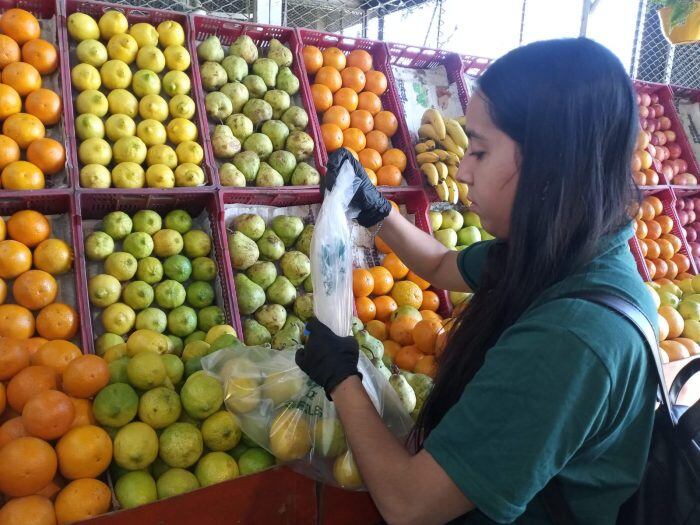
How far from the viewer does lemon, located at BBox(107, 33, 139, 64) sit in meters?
2.99

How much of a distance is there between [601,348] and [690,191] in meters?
5.20

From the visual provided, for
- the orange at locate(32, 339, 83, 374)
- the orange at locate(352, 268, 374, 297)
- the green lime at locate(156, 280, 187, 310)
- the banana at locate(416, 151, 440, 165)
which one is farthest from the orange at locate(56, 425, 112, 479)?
the banana at locate(416, 151, 440, 165)

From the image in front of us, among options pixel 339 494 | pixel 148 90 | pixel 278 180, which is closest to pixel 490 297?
pixel 339 494

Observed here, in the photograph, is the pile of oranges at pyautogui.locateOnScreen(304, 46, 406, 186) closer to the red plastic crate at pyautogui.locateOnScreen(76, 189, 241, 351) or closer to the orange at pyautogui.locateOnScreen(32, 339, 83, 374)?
the red plastic crate at pyautogui.locateOnScreen(76, 189, 241, 351)

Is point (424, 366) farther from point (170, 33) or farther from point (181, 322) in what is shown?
point (170, 33)

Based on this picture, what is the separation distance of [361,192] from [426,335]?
3.81 feet

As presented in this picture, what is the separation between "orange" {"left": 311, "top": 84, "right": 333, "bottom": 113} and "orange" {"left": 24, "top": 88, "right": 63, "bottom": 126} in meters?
1.66

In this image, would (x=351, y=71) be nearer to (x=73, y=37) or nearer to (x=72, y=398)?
(x=73, y=37)

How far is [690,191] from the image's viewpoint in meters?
5.01

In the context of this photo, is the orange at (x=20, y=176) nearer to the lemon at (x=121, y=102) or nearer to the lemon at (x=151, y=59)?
the lemon at (x=121, y=102)

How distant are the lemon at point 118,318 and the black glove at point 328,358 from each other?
1502 millimetres

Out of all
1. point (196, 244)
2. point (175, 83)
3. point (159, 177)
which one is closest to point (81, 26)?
point (175, 83)

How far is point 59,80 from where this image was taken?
2814mm

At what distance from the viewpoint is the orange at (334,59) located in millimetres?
3740
